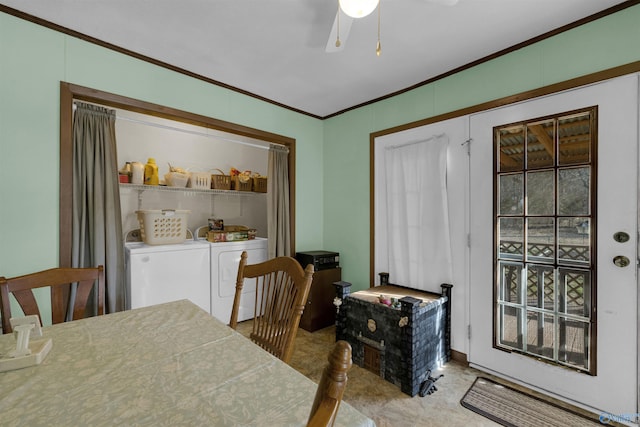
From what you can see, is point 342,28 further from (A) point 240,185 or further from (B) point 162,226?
(A) point 240,185

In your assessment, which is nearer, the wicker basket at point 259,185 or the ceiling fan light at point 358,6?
the ceiling fan light at point 358,6

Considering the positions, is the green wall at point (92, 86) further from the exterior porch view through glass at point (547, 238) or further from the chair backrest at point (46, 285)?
the chair backrest at point (46, 285)

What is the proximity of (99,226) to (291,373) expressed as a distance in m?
1.95

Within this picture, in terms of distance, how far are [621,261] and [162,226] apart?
3464 millimetres

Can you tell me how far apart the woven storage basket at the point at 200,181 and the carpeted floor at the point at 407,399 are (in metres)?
2.10

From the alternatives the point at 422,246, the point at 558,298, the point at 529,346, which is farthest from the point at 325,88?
the point at 529,346

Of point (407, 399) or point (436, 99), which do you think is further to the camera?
point (436, 99)

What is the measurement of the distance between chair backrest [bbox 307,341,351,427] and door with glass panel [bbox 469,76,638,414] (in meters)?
2.10

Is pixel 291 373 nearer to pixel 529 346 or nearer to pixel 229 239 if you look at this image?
pixel 529 346

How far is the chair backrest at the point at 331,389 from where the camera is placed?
0.45 m

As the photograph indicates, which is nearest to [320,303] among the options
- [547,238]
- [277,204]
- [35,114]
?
[277,204]

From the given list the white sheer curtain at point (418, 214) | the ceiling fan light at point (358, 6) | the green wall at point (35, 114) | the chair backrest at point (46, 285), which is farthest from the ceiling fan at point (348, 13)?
the chair backrest at point (46, 285)

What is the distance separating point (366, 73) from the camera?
245cm

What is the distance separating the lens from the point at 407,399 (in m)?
1.92
